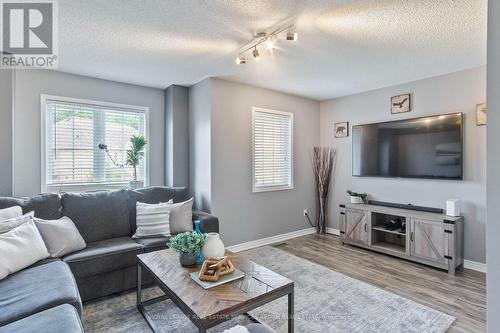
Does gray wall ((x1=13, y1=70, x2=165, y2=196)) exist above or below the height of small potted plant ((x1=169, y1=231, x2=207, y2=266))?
above

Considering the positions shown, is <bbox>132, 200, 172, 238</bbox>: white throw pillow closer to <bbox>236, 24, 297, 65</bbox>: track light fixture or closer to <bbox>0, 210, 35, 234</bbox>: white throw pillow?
<bbox>0, 210, 35, 234</bbox>: white throw pillow

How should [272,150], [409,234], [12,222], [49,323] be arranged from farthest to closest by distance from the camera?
[272,150], [409,234], [12,222], [49,323]

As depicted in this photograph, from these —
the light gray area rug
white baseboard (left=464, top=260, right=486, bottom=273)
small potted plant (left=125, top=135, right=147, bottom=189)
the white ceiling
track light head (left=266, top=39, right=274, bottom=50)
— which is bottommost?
the light gray area rug

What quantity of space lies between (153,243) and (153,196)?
0.81 metres

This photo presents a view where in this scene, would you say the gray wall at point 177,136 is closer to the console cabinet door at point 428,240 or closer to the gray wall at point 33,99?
the gray wall at point 33,99

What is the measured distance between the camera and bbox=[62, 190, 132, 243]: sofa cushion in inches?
110

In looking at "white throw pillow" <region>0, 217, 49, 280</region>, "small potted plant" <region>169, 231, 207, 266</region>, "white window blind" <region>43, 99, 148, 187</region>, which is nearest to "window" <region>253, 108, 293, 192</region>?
→ "white window blind" <region>43, 99, 148, 187</region>

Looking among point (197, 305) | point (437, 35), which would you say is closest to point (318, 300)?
point (197, 305)

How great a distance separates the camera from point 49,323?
1372 millimetres

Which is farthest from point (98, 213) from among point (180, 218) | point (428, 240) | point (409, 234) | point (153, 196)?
point (428, 240)

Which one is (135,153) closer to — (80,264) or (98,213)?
(98,213)

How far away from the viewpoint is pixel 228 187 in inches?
148

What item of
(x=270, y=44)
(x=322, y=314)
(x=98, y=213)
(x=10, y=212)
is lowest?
(x=322, y=314)

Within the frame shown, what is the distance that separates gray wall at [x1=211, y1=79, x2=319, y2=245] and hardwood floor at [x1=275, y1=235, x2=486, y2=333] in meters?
0.55
